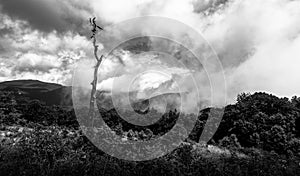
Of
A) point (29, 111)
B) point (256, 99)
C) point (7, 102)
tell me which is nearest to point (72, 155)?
point (7, 102)

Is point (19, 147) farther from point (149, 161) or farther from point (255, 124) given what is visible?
point (255, 124)

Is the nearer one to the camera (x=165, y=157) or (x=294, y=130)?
(x=165, y=157)

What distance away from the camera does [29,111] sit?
90.8ft

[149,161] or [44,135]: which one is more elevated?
[44,135]

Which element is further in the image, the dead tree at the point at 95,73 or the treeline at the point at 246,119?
the treeline at the point at 246,119

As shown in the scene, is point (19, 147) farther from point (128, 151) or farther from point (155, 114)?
point (155, 114)

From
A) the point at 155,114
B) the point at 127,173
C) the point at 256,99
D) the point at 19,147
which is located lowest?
the point at 127,173

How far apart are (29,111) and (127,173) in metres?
23.0

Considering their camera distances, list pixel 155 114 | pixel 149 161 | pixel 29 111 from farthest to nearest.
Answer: pixel 29 111 → pixel 155 114 → pixel 149 161

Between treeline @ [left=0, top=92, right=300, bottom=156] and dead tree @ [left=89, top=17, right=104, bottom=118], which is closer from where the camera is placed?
dead tree @ [left=89, top=17, right=104, bottom=118]

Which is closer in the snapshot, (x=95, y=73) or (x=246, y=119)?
(x=95, y=73)

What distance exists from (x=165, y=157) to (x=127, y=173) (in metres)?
1.29

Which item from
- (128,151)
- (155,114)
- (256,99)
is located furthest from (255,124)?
(128,151)

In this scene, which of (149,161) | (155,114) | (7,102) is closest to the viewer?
(149,161)
